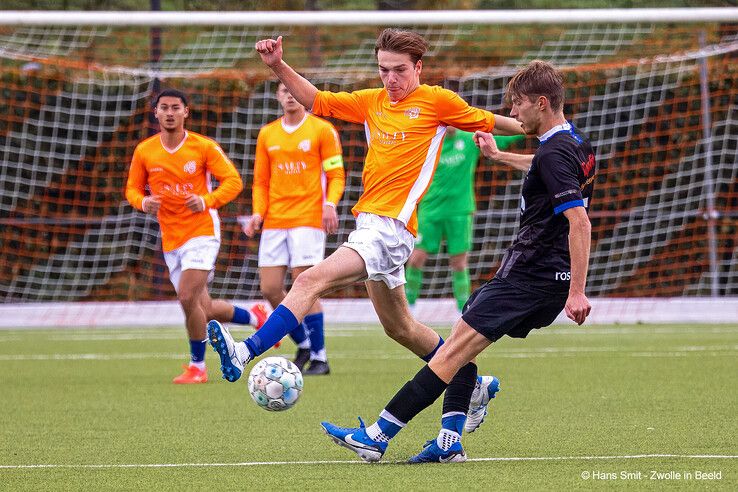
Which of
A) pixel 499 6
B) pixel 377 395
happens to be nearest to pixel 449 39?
pixel 499 6

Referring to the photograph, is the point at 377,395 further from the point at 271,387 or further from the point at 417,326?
the point at 271,387

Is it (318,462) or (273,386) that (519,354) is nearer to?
(318,462)

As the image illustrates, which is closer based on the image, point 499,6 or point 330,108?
point 330,108

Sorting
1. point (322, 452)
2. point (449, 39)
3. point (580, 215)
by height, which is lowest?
point (322, 452)

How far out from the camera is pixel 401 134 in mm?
6039

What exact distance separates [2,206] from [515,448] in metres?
11.4

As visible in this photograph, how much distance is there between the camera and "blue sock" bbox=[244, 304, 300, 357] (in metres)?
5.22

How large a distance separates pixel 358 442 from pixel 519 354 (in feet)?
18.7

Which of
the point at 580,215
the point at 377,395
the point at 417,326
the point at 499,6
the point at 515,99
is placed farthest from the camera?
the point at 499,6

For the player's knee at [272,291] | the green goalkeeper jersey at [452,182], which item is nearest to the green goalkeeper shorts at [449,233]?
the green goalkeeper jersey at [452,182]

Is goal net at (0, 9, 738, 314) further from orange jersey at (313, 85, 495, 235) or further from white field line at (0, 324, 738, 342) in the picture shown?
orange jersey at (313, 85, 495, 235)

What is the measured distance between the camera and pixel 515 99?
5.28 meters

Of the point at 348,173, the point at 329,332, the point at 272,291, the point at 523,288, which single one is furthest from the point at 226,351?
the point at 348,173

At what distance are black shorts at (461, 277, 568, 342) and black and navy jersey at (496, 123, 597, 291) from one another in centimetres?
4
